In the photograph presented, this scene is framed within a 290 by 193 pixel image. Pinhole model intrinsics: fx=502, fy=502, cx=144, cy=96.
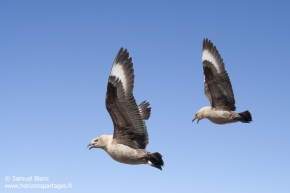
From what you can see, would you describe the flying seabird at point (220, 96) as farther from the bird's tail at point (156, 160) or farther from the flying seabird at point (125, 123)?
the bird's tail at point (156, 160)

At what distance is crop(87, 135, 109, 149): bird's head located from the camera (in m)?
10.6

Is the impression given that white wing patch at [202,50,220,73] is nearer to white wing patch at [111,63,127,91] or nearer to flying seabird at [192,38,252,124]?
flying seabird at [192,38,252,124]

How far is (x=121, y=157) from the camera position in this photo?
33.7 ft

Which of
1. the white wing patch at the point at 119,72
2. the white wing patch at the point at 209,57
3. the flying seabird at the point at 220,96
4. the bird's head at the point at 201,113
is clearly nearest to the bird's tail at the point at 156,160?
the white wing patch at the point at 119,72

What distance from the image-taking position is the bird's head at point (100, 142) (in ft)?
34.7

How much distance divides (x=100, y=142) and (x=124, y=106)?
3.58 ft

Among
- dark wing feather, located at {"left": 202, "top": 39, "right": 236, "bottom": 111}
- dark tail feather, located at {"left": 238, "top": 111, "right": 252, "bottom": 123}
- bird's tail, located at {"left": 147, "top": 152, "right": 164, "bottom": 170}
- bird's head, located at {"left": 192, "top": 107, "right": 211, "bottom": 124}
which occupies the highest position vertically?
dark wing feather, located at {"left": 202, "top": 39, "right": 236, "bottom": 111}

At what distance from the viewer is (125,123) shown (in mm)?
10266

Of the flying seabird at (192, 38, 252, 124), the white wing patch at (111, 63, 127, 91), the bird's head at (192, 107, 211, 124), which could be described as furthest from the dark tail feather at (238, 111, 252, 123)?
the white wing patch at (111, 63, 127, 91)

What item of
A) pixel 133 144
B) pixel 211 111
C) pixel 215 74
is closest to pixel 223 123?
pixel 211 111

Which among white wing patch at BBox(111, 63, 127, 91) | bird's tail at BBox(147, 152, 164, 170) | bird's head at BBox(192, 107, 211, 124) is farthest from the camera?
bird's head at BBox(192, 107, 211, 124)

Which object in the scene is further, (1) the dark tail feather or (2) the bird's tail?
(1) the dark tail feather

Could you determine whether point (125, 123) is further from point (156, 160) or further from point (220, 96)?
point (220, 96)

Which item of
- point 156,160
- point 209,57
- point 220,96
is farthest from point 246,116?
point 156,160
